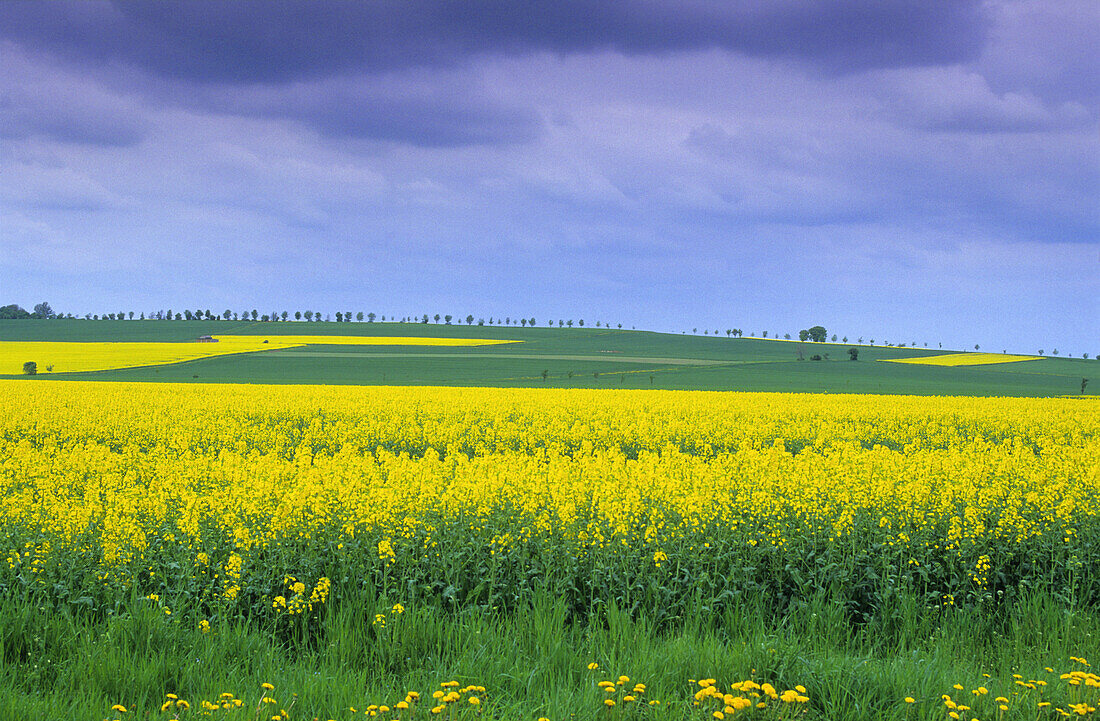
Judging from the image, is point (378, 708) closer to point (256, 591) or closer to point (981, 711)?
point (256, 591)

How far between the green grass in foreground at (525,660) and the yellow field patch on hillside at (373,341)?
351 ft

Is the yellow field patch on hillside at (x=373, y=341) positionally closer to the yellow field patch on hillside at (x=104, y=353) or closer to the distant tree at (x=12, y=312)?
the yellow field patch on hillside at (x=104, y=353)

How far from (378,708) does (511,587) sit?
2328 millimetres

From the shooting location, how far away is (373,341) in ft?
379

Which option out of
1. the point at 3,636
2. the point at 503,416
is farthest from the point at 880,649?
the point at 503,416

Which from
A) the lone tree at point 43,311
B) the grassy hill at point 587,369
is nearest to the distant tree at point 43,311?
the lone tree at point 43,311

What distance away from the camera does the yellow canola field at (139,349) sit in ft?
224

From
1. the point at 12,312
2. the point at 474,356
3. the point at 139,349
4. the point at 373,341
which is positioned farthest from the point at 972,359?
the point at 12,312

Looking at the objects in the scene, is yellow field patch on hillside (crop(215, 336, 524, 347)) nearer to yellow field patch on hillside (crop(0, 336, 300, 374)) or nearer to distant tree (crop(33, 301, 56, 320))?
yellow field patch on hillside (crop(0, 336, 300, 374))

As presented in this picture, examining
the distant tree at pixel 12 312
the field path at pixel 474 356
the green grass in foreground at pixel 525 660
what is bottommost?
the green grass in foreground at pixel 525 660

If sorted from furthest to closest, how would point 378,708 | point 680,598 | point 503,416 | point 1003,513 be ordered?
1. point 503,416
2. point 1003,513
3. point 680,598
4. point 378,708

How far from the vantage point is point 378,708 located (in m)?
4.39

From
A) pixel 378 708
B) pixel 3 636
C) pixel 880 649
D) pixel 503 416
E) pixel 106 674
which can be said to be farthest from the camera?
pixel 503 416

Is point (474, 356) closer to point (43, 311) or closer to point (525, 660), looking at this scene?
point (525, 660)
